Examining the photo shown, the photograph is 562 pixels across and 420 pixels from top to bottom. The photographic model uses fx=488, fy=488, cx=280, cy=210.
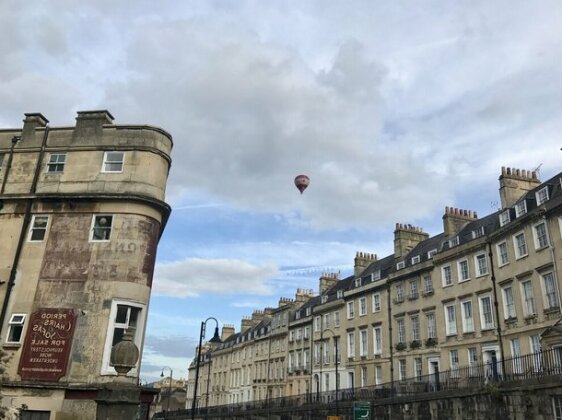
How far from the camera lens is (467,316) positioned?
36594mm

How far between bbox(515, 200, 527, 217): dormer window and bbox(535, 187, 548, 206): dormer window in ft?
3.06

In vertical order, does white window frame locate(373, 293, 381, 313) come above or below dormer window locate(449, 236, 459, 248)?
below

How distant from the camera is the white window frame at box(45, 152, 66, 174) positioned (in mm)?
22453

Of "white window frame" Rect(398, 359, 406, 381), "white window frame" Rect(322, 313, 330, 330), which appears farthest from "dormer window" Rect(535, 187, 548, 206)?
"white window frame" Rect(322, 313, 330, 330)

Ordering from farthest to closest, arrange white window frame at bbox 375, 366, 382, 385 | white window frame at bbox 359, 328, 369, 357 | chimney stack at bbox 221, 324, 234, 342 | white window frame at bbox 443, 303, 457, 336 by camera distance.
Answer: chimney stack at bbox 221, 324, 234, 342, white window frame at bbox 359, 328, 369, 357, white window frame at bbox 375, 366, 382, 385, white window frame at bbox 443, 303, 457, 336

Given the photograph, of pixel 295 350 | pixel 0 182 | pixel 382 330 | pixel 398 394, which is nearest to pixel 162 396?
pixel 295 350

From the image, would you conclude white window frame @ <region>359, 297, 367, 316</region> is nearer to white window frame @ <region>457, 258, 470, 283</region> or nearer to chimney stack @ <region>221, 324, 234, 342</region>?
white window frame @ <region>457, 258, 470, 283</region>

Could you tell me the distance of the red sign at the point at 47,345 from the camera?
1875 centimetres

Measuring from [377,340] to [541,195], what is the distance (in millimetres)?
22253

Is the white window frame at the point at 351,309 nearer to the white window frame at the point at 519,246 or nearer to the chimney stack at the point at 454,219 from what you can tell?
the chimney stack at the point at 454,219

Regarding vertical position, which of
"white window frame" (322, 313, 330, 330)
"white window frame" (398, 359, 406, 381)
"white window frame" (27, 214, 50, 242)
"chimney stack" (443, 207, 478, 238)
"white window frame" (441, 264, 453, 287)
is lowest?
"white window frame" (398, 359, 406, 381)

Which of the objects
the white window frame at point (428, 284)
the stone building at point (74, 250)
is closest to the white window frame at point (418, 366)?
the white window frame at point (428, 284)

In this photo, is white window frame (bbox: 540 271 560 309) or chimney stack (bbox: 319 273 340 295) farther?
chimney stack (bbox: 319 273 340 295)

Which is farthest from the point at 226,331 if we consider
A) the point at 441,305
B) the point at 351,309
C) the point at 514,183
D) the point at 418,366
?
the point at 514,183
